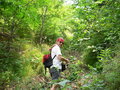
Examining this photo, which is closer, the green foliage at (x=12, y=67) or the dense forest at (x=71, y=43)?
the dense forest at (x=71, y=43)

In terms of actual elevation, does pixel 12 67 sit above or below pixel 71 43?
below

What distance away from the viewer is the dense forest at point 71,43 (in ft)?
10.1

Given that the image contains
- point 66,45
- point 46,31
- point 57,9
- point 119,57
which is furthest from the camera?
point 66,45

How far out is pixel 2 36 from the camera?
20.0 ft

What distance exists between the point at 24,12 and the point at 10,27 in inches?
92.8

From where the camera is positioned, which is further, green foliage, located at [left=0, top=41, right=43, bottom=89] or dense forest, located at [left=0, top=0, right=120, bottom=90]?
green foliage, located at [left=0, top=41, right=43, bottom=89]

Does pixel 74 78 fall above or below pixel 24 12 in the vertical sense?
below

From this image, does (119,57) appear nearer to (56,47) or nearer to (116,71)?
(116,71)

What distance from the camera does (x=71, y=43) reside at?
187 inches

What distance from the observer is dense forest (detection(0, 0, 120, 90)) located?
308 cm

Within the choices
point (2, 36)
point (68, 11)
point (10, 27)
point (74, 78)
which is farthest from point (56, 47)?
point (68, 11)

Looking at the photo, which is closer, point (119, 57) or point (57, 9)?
point (119, 57)

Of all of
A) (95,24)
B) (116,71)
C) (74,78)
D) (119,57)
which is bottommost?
(74,78)

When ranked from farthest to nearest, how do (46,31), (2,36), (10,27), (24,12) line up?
(46,31)
(2,36)
(10,27)
(24,12)
